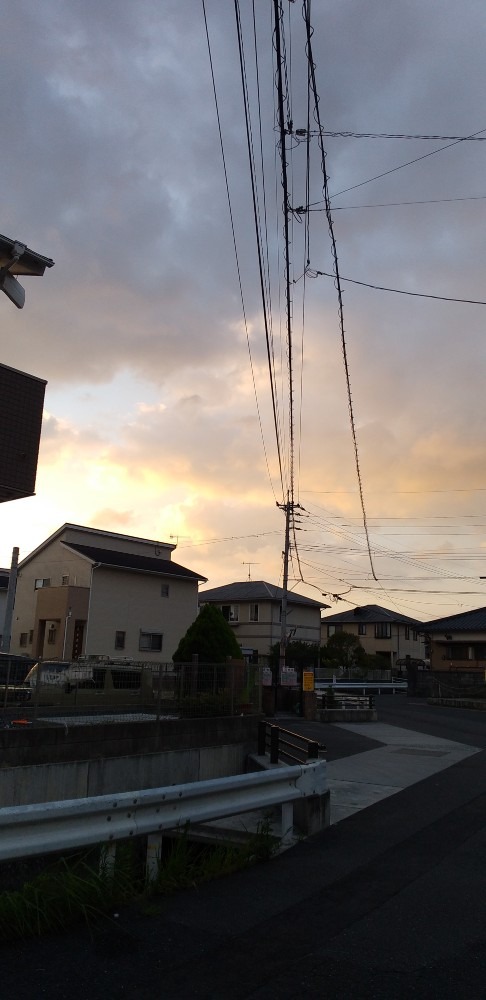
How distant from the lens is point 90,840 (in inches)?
207

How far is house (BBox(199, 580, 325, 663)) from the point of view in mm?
57812

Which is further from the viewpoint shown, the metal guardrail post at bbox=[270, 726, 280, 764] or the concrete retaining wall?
the concrete retaining wall

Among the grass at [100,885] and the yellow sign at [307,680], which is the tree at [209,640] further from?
the grass at [100,885]

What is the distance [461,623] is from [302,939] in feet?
182

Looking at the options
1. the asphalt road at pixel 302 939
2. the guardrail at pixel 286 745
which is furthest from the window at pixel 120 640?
the asphalt road at pixel 302 939

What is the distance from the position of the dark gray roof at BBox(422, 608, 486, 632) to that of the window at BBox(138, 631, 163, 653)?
25427mm

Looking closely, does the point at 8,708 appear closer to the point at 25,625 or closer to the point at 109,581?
the point at 109,581

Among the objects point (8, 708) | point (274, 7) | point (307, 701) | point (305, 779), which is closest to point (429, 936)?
point (305, 779)

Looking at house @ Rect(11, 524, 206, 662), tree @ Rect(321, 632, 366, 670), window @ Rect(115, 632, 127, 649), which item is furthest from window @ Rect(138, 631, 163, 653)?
tree @ Rect(321, 632, 366, 670)

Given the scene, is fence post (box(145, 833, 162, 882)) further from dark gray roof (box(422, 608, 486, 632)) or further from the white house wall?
dark gray roof (box(422, 608, 486, 632))

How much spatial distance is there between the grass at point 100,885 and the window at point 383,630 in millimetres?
69710

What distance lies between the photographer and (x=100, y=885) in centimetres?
537

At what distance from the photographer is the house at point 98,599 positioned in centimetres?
3788

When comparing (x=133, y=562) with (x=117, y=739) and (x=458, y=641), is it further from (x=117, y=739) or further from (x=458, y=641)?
(x=117, y=739)
